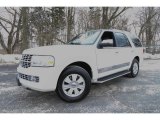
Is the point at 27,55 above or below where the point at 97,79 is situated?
above

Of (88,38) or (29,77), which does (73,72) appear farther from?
(88,38)

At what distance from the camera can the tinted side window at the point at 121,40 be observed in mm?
5680

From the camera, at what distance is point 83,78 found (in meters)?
4.20

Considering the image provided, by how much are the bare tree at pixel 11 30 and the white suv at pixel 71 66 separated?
1517 centimetres

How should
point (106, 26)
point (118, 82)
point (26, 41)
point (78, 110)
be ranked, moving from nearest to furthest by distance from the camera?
point (78, 110) < point (118, 82) < point (26, 41) < point (106, 26)

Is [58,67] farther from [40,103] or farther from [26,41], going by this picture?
[26,41]

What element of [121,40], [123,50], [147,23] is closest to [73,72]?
[123,50]

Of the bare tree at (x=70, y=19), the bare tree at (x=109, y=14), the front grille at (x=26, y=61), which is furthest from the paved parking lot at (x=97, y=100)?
the bare tree at (x=109, y=14)

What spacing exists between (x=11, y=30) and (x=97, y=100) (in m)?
16.8

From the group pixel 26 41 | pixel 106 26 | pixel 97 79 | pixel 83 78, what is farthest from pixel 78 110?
pixel 106 26

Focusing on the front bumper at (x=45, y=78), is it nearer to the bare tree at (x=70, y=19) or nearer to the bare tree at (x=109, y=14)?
the bare tree at (x=70, y=19)

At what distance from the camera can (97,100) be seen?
171 inches

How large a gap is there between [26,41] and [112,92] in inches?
432

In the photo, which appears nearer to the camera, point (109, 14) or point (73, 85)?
point (73, 85)
